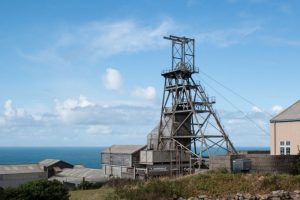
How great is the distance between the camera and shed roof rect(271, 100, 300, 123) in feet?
130

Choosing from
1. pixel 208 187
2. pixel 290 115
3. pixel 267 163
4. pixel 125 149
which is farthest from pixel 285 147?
pixel 125 149

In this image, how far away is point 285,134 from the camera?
40.2 m

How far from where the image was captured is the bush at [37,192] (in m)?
26.0

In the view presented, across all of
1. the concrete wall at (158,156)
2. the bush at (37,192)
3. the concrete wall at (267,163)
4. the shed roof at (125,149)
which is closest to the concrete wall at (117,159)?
the shed roof at (125,149)

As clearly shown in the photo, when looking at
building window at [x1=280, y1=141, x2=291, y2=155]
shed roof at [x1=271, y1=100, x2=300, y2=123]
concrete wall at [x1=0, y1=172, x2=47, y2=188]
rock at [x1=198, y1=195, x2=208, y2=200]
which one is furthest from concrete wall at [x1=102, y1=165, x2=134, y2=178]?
rock at [x1=198, y1=195, x2=208, y2=200]

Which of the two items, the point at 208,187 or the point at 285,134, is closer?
the point at 208,187

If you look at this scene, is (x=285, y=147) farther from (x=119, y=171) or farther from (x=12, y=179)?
(x=12, y=179)

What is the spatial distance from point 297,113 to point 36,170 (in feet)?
138

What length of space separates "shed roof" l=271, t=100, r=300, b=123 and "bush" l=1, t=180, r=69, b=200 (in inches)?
887

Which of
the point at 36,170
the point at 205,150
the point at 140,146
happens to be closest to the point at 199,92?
the point at 205,150

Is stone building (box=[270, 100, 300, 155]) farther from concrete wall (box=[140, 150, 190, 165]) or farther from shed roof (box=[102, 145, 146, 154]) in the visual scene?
shed roof (box=[102, 145, 146, 154])

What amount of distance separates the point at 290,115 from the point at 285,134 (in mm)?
1866

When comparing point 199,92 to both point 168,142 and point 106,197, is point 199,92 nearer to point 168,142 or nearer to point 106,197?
point 168,142

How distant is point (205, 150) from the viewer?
5953 cm
